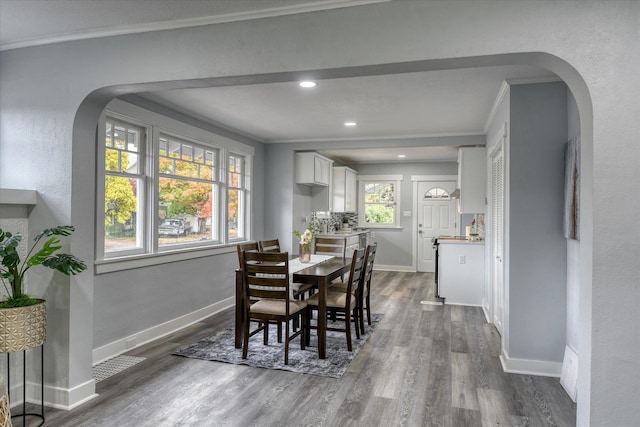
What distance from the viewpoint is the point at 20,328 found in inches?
93.9

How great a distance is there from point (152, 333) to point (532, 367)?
11.5 ft

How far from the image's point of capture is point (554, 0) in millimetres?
1970

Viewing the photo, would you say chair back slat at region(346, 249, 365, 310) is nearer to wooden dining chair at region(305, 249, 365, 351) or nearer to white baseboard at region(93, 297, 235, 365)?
wooden dining chair at region(305, 249, 365, 351)

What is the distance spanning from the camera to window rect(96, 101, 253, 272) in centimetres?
383

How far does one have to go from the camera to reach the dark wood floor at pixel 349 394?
262 cm

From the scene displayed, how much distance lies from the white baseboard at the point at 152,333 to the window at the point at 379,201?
177 inches

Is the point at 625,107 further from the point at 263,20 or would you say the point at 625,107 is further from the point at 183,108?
the point at 183,108

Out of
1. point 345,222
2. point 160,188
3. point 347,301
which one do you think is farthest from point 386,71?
point 345,222

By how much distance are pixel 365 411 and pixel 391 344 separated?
1.42m

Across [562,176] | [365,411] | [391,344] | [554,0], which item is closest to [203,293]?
[391,344]

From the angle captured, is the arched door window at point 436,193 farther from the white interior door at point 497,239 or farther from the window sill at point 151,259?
the window sill at point 151,259

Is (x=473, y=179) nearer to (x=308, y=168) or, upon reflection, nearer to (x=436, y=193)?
(x=308, y=168)

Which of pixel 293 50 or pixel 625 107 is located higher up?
pixel 293 50

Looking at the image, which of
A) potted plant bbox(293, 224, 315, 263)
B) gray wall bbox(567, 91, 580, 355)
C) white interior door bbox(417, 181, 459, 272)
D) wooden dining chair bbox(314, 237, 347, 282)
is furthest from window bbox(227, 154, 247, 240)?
white interior door bbox(417, 181, 459, 272)
